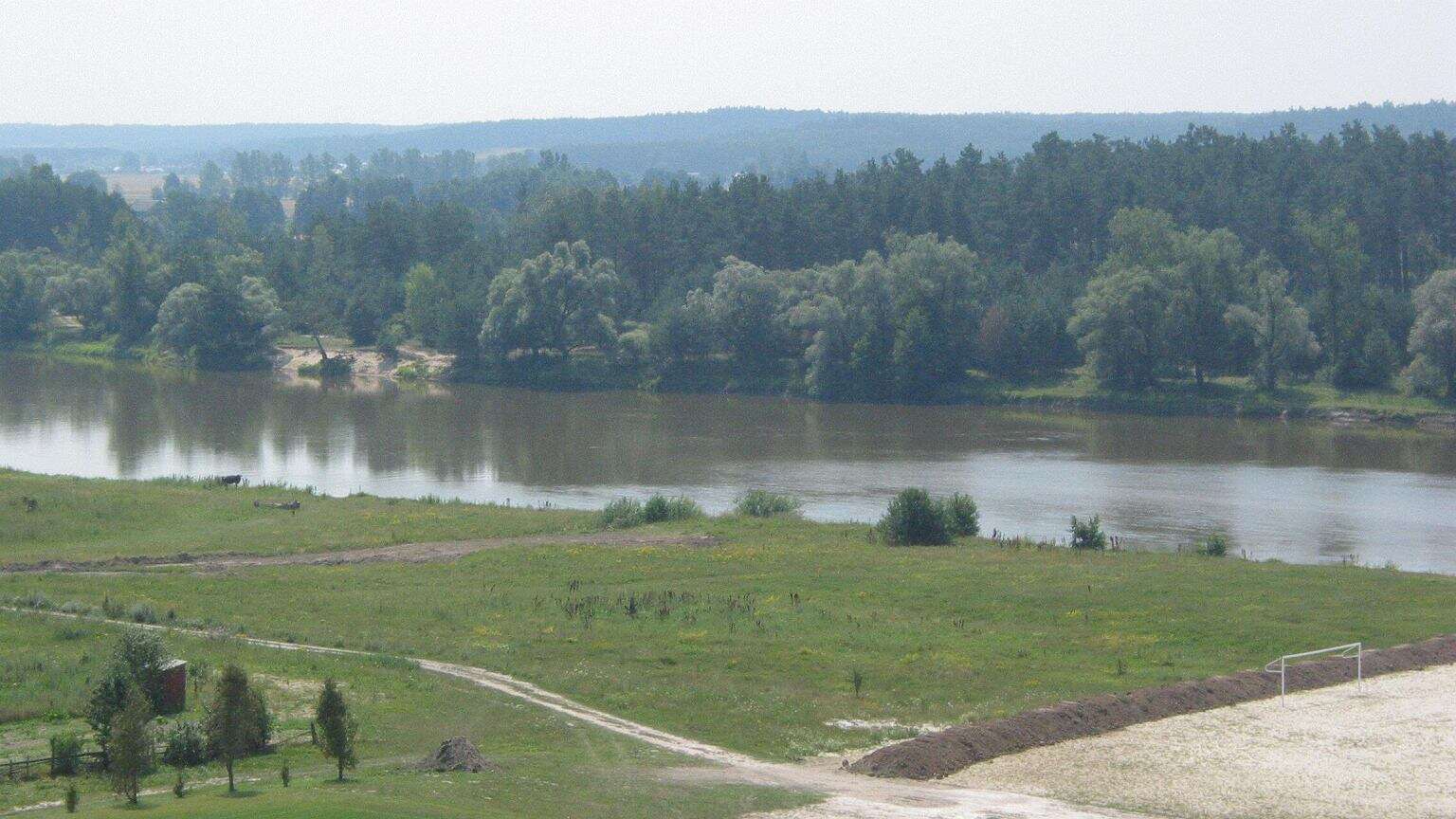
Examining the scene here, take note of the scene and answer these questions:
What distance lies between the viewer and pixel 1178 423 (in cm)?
8625

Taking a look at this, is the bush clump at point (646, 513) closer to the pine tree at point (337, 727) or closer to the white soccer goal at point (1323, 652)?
the white soccer goal at point (1323, 652)

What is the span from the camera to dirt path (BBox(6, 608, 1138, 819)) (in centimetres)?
2086

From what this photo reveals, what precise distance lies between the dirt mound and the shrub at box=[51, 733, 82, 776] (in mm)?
4697

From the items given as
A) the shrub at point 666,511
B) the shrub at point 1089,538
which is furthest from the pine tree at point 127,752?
the shrub at point 1089,538

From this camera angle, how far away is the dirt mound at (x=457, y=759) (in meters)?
21.2

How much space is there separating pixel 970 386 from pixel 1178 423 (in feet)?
49.4

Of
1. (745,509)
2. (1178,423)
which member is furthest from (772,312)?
(745,509)

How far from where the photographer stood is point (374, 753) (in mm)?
22766

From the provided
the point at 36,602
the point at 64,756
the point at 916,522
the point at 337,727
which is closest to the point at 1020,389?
the point at 916,522

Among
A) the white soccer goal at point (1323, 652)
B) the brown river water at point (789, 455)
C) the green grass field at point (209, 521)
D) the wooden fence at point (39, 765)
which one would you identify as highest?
the wooden fence at point (39, 765)

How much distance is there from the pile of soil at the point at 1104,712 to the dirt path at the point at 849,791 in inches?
29.0

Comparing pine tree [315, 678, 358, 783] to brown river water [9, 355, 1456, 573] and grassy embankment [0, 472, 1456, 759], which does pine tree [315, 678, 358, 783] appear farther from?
brown river water [9, 355, 1456, 573]

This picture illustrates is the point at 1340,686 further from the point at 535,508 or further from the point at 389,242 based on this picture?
the point at 389,242

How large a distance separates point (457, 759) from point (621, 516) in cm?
2605
